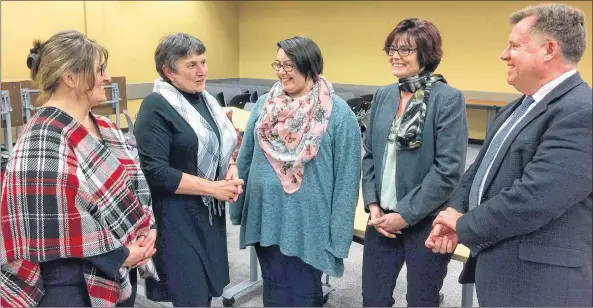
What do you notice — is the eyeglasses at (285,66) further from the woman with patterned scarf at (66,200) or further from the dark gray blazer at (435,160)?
the woman with patterned scarf at (66,200)

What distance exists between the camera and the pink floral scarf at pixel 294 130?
1709mm

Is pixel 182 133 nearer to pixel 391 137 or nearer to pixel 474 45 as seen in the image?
pixel 391 137

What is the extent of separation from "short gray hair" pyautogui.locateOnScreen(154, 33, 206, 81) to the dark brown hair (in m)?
0.71

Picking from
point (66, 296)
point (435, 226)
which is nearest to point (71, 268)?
point (66, 296)

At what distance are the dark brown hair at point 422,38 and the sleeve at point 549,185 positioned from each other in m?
0.62

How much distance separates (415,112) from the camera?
1646 millimetres

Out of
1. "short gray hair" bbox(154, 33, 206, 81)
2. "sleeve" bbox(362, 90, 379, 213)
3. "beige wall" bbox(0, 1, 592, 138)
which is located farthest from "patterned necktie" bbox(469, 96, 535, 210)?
"beige wall" bbox(0, 1, 592, 138)

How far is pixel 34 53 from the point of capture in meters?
1.30

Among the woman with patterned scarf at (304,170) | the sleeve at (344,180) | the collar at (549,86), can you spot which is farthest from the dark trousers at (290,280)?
the collar at (549,86)

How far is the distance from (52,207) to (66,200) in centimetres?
4

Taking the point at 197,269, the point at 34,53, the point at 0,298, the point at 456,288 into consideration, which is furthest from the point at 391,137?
the point at 456,288

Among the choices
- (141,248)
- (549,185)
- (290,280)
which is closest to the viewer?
(549,185)

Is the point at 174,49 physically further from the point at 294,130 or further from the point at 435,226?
the point at 435,226

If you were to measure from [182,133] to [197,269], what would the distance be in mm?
515
